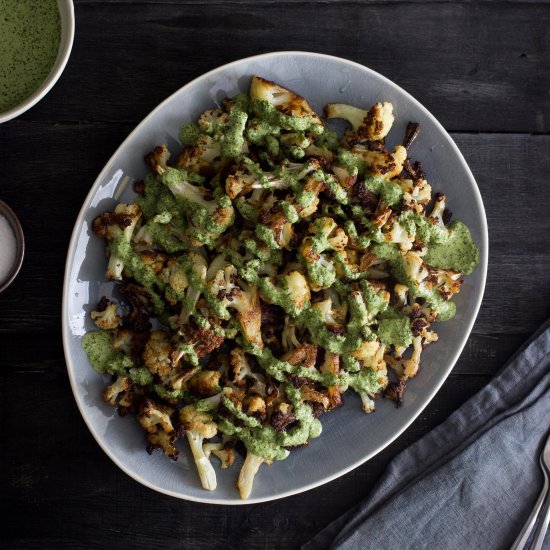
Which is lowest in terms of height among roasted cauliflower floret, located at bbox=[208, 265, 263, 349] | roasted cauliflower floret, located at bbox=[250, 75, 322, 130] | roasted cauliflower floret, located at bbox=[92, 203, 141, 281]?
roasted cauliflower floret, located at bbox=[208, 265, 263, 349]

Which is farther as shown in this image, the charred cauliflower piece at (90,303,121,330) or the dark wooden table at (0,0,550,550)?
the dark wooden table at (0,0,550,550)

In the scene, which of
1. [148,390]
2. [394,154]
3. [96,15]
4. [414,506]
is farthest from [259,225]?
[414,506]

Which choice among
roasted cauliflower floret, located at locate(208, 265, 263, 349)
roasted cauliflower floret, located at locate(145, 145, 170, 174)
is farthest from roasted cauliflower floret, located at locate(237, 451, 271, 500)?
roasted cauliflower floret, located at locate(145, 145, 170, 174)

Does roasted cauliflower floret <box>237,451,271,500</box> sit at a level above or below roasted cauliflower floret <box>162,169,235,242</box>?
below

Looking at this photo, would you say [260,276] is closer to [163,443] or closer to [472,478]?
[163,443]

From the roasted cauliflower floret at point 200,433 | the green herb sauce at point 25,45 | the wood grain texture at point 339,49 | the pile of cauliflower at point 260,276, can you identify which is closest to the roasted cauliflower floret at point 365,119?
the pile of cauliflower at point 260,276

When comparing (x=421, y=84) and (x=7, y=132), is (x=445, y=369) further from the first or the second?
(x=7, y=132)

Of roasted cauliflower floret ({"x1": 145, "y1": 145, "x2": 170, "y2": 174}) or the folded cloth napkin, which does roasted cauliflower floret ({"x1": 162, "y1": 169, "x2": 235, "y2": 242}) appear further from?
the folded cloth napkin
